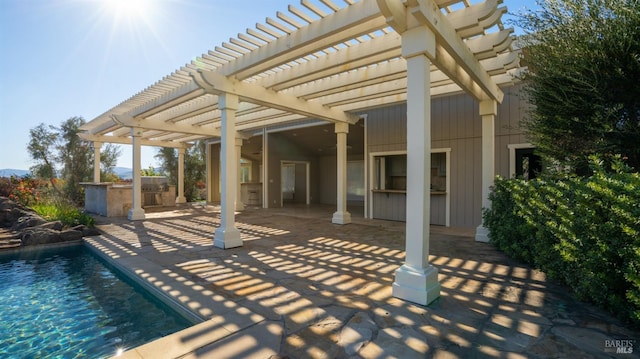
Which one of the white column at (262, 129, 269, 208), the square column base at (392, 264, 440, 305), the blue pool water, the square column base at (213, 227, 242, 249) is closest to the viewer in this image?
the blue pool water

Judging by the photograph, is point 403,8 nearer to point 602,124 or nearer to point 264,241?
point 602,124

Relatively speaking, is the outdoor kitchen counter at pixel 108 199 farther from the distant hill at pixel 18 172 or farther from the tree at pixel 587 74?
the tree at pixel 587 74

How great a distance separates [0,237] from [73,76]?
3.88m

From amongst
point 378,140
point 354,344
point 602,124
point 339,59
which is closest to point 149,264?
point 354,344

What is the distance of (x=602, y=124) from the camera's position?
9.65 feet

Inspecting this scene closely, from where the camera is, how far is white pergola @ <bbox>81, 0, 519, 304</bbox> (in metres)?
2.65

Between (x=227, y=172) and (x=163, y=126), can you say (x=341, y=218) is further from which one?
(x=163, y=126)

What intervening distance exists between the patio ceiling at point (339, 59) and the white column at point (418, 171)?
22 centimetres

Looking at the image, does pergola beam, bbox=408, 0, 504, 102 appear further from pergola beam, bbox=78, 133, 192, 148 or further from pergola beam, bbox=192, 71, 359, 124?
pergola beam, bbox=78, 133, 192, 148

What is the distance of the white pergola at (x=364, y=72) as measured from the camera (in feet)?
8.68

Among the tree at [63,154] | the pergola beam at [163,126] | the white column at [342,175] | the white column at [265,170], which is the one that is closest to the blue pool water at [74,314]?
the pergola beam at [163,126]

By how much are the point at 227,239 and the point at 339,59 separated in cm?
316

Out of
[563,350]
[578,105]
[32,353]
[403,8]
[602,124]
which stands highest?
[403,8]

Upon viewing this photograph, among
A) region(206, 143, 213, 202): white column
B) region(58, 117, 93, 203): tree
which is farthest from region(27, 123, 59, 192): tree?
region(206, 143, 213, 202): white column
